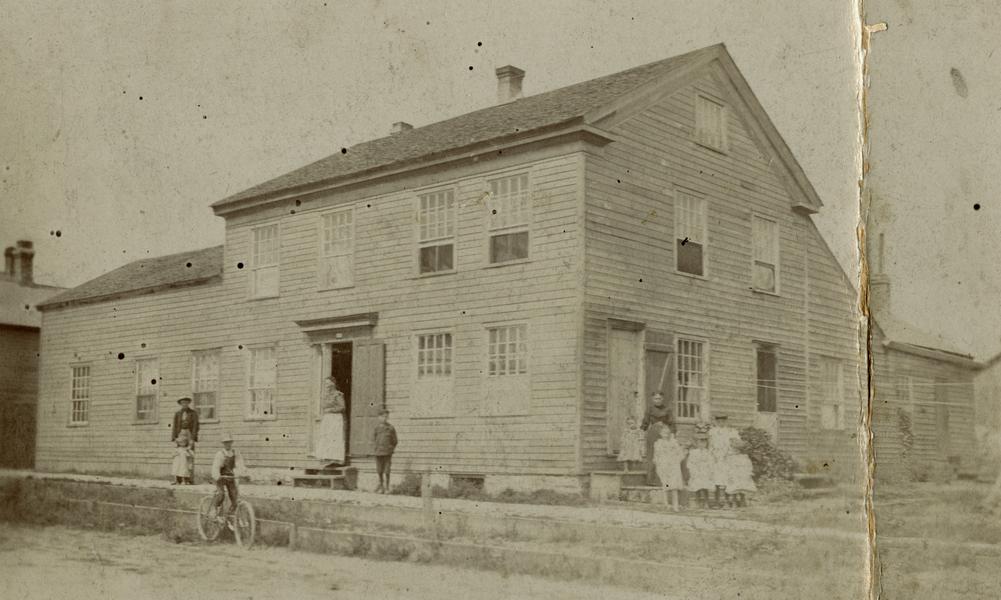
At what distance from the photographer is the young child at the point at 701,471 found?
5.16 m

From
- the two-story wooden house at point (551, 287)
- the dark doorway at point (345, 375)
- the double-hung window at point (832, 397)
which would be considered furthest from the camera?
the dark doorway at point (345, 375)

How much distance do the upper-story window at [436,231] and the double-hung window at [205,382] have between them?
1.79m

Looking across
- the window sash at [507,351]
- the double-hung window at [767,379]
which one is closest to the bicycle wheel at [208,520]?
the window sash at [507,351]

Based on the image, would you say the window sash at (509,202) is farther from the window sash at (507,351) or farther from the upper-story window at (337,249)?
the upper-story window at (337,249)

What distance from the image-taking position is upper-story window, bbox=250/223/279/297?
22.5 ft

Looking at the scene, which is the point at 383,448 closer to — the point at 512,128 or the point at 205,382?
the point at 205,382

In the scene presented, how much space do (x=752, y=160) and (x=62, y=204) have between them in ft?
15.9

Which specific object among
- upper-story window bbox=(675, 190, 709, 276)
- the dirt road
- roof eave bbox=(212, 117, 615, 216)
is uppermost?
roof eave bbox=(212, 117, 615, 216)

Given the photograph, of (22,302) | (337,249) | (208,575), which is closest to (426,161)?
(337,249)

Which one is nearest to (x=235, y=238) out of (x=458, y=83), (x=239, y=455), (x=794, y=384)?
(x=239, y=455)

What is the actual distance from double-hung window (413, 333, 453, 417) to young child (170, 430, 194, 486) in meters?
1.85

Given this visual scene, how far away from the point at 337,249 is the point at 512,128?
4.60 ft

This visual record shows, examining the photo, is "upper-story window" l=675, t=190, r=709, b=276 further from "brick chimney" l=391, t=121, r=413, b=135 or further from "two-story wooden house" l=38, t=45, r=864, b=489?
"brick chimney" l=391, t=121, r=413, b=135

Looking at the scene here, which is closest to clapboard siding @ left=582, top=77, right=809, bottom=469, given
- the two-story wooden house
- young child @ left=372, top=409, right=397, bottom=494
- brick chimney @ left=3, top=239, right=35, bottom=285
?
the two-story wooden house
